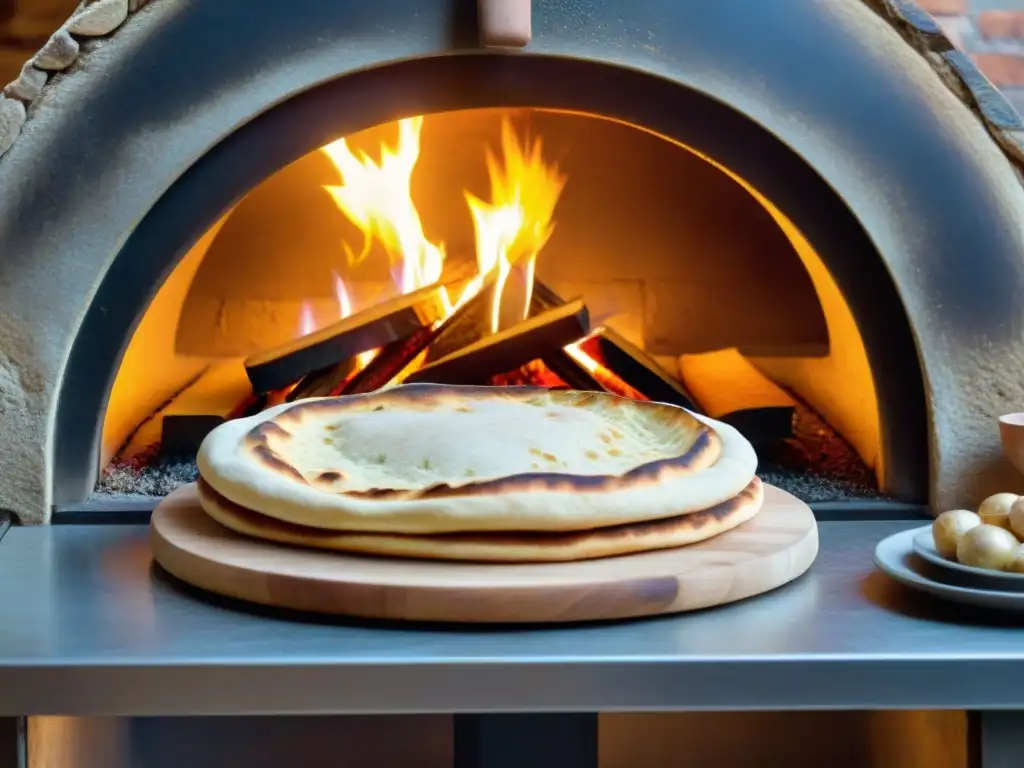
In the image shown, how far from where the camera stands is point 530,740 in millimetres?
860

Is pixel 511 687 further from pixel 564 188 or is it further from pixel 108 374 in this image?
pixel 564 188

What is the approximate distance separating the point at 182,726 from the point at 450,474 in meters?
0.54

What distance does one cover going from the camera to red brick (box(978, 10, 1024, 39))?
158 cm

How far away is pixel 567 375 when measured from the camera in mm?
1588

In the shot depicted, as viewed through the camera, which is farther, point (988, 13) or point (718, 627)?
point (988, 13)

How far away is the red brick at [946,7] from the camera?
62.2 inches

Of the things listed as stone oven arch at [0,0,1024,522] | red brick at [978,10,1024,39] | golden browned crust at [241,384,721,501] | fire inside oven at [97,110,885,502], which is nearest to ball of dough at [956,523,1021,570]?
golden browned crust at [241,384,721,501]

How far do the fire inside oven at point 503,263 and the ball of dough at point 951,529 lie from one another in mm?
670

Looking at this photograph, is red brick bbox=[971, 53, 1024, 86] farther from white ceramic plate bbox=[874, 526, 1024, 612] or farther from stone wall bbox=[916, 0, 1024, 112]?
white ceramic plate bbox=[874, 526, 1024, 612]

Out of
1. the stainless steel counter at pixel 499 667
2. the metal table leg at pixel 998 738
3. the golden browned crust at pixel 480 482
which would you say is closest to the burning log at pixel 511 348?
the golden browned crust at pixel 480 482

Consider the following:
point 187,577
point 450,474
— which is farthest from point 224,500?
point 450,474

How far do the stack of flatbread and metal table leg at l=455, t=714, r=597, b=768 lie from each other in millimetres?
128

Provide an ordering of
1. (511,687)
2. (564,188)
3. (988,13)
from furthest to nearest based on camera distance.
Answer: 1. (564,188)
2. (988,13)
3. (511,687)

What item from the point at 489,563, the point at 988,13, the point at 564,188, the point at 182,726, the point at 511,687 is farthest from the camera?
the point at 564,188
